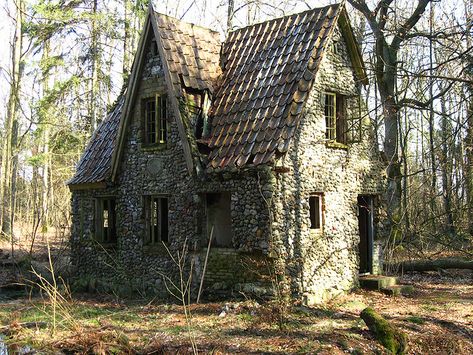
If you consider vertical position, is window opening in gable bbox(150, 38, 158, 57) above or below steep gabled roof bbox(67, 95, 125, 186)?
above

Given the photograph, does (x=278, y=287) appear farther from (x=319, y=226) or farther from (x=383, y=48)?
(x=383, y=48)

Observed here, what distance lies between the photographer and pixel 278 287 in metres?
11.4

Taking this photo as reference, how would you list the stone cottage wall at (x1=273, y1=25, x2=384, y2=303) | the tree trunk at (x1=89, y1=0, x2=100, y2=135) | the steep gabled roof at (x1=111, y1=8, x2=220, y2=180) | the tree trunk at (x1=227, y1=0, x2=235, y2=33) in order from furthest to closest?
the tree trunk at (x1=89, y1=0, x2=100, y2=135)
the tree trunk at (x1=227, y1=0, x2=235, y2=33)
the steep gabled roof at (x1=111, y1=8, x2=220, y2=180)
the stone cottage wall at (x1=273, y1=25, x2=384, y2=303)

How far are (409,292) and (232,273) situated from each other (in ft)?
18.3

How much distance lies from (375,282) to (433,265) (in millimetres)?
4068

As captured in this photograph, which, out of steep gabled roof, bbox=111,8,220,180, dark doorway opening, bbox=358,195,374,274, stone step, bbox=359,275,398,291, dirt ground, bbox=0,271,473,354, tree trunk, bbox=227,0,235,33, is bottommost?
dirt ground, bbox=0,271,473,354

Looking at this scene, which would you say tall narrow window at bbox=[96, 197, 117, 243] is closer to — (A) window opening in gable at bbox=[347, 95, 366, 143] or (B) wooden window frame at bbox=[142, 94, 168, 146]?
(B) wooden window frame at bbox=[142, 94, 168, 146]

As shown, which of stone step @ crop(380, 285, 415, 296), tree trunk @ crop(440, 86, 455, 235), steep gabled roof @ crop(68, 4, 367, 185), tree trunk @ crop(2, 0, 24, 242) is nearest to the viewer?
tree trunk @ crop(440, 86, 455, 235)

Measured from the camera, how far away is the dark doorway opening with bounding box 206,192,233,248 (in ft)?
46.5

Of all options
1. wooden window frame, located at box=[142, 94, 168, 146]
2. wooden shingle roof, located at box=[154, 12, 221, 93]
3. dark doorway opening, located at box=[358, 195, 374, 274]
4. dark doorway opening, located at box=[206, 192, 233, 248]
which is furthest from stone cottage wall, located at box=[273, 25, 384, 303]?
wooden window frame, located at box=[142, 94, 168, 146]

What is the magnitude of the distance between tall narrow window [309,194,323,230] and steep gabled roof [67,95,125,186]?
6.37m

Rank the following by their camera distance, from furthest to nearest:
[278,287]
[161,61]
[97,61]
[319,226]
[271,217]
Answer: [97,61] → [161,61] → [319,226] → [271,217] → [278,287]

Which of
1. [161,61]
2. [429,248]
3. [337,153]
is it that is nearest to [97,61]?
[161,61]

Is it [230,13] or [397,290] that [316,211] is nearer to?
[397,290]
